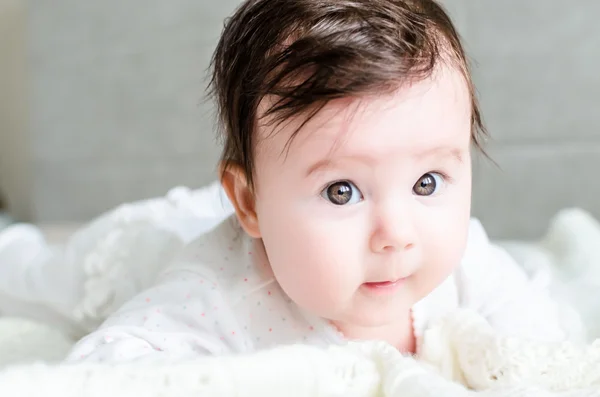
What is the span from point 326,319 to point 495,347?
0.67ft

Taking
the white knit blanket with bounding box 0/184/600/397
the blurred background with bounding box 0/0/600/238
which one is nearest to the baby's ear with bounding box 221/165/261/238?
the white knit blanket with bounding box 0/184/600/397

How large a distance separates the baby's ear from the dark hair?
2 cm

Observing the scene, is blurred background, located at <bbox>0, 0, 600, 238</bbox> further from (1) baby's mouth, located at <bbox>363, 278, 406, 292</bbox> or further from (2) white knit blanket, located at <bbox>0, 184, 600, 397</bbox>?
(1) baby's mouth, located at <bbox>363, 278, 406, 292</bbox>

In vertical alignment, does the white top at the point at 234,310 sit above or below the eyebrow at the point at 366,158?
below

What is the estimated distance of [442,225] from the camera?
29.7 inches

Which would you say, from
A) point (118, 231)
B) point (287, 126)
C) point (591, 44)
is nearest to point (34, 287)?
point (118, 231)

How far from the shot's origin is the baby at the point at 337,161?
70 centimetres

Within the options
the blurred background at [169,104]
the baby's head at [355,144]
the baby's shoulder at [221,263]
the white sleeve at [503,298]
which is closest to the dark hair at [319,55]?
the baby's head at [355,144]

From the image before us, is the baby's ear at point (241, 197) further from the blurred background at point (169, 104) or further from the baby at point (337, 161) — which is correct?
the blurred background at point (169, 104)

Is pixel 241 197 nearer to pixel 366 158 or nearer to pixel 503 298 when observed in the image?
pixel 366 158

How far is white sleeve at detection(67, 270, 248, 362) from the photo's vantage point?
77cm

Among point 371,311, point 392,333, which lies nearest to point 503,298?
point 392,333

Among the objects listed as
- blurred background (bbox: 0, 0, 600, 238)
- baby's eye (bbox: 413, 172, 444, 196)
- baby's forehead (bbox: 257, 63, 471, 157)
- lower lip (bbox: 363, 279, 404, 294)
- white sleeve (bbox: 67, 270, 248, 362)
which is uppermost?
baby's forehead (bbox: 257, 63, 471, 157)

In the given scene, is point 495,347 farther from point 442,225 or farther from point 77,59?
point 77,59
